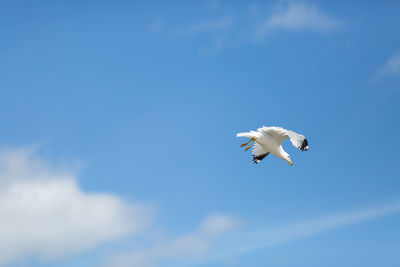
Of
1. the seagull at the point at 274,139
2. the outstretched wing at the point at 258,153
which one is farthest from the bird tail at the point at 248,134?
the outstretched wing at the point at 258,153

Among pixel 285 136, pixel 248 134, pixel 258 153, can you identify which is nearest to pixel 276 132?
pixel 285 136

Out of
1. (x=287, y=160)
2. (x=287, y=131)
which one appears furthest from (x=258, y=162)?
(x=287, y=131)

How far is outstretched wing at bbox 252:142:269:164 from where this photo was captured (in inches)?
1325

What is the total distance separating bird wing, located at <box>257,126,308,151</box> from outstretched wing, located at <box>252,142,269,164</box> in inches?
111

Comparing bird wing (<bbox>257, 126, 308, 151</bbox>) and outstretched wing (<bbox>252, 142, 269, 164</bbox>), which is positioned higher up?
outstretched wing (<bbox>252, 142, 269, 164</bbox>)

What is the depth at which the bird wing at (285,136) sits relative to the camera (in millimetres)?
27869

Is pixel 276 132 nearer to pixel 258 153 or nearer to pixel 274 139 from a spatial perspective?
pixel 274 139

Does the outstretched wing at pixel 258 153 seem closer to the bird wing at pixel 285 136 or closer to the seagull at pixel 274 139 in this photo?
the seagull at pixel 274 139

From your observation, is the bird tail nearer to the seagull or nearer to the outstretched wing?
the seagull

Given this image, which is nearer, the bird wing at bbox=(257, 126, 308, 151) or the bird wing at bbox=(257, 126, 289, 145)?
the bird wing at bbox=(257, 126, 308, 151)

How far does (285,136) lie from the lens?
30172mm

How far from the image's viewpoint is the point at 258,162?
3409 centimetres

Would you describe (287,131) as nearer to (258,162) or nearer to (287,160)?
(287,160)

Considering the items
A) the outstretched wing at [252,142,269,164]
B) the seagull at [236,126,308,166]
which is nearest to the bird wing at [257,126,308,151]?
the seagull at [236,126,308,166]
